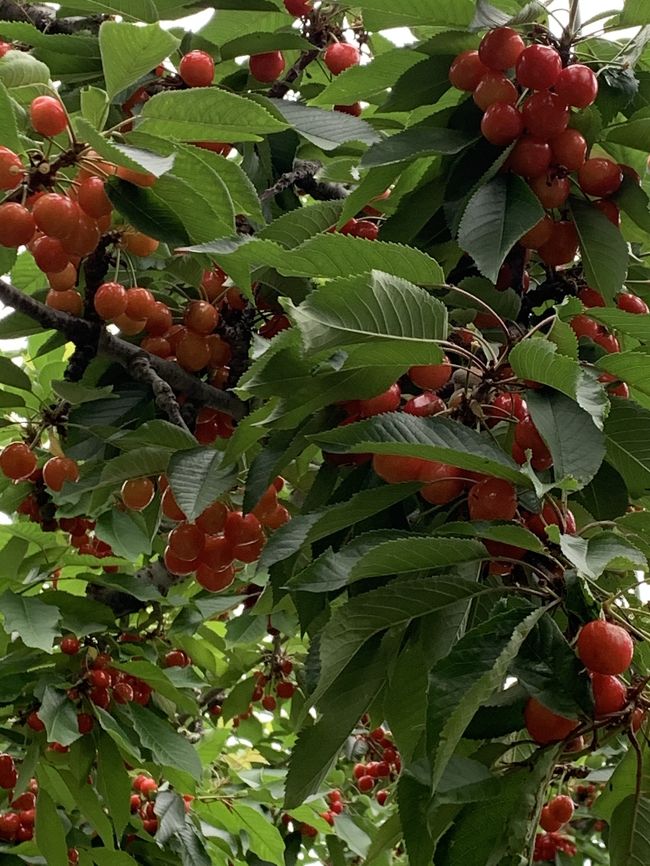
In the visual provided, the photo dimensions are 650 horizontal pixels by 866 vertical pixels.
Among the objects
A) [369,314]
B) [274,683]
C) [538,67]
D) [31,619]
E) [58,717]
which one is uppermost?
[538,67]

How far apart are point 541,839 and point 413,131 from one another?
2.62m

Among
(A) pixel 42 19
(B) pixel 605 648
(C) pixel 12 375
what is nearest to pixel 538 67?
(B) pixel 605 648

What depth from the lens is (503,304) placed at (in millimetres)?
1248

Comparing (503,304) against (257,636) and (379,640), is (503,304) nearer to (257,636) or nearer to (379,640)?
(379,640)

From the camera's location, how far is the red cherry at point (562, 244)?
1298mm

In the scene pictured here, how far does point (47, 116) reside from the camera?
3.68ft

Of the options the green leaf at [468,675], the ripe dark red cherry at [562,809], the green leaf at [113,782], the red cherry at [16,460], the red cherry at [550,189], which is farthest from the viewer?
the ripe dark red cherry at [562,809]

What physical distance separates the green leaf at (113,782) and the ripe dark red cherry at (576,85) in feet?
4.97

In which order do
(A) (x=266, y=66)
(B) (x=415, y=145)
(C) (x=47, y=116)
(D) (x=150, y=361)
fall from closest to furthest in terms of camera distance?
(C) (x=47, y=116) < (B) (x=415, y=145) < (D) (x=150, y=361) < (A) (x=266, y=66)

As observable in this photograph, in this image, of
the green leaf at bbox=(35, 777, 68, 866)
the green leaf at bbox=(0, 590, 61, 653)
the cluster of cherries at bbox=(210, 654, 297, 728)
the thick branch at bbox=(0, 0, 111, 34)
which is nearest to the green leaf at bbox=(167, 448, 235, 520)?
the green leaf at bbox=(0, 590, 61, 653)

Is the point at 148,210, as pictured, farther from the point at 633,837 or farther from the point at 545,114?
the point at 633,837

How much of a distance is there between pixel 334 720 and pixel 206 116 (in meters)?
0.72

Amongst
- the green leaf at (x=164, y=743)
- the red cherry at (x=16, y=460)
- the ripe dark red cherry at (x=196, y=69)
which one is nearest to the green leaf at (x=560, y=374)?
the ripe dark red cherry at (x=196, y=69)

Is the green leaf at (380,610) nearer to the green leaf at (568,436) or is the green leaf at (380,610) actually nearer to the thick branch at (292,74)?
the green leaf at (568,436)
